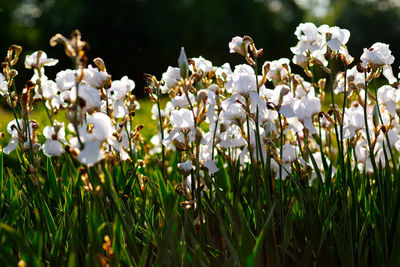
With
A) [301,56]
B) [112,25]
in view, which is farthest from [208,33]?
[301,56]

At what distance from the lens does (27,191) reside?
2.03 metres

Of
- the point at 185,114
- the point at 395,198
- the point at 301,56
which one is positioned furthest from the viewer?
the point at 301,56

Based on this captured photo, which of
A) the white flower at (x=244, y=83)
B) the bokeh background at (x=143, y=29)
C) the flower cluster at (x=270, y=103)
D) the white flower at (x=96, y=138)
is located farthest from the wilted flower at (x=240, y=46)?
the bokeh background at (x=143, y=29)

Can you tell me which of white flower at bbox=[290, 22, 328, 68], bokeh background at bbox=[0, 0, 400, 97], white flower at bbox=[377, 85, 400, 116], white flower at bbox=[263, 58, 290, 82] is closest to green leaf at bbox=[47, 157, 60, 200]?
white flower at bbox=[263, 58, 290, 82]

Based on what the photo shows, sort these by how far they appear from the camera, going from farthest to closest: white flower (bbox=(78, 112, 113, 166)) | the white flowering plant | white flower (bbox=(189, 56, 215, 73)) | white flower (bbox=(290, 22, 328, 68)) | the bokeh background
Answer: the bokeh background → white flower (bbox=(189, 56, 215, 73)) → white flower (bbox=(290, 22, 328, 68)) → the white flowering plant → white flower (bbox=(78, 112, 113, 166))

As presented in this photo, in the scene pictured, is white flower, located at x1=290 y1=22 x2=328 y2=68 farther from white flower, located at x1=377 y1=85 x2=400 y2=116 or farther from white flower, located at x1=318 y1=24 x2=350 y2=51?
white flower, located at x1=377 y1=85 x2=400 y2=116

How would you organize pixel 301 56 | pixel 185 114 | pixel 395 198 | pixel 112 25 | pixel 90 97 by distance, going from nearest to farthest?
pixel 90 97 → pixel 185 114 → pixel 395 198 → pixel 301 56 → pixel 112 25

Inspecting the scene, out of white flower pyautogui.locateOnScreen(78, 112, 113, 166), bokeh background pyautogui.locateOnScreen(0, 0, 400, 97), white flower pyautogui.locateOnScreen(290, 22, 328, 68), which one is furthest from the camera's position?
bokeh background pyautogui.locateOnScreen(0, 0, 400, 97)

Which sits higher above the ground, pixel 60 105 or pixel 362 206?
pixel 60 105

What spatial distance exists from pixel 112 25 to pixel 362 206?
24.1m

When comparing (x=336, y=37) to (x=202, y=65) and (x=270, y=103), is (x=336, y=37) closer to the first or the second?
(x=270, y=103)

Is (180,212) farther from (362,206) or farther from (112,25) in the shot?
(112,25)

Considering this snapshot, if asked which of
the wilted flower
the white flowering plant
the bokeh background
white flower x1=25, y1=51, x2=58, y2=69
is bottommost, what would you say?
the white flowering plant

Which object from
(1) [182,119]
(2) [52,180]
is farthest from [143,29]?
(1) [182,119]
